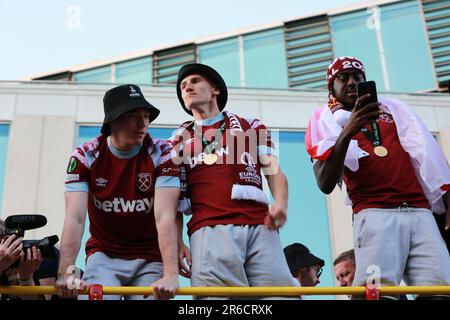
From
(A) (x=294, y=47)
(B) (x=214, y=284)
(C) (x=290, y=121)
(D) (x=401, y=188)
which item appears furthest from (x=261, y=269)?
(A) (x=294, y=47)

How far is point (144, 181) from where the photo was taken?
4.25 m

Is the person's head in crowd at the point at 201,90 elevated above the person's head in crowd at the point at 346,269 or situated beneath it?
elevated above

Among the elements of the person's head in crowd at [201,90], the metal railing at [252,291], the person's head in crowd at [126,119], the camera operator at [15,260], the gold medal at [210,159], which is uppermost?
the person's head in crowd at [201,90]

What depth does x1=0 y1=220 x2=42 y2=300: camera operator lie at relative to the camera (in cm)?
378

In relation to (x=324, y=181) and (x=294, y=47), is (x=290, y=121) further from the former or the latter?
(x=324, y=181)

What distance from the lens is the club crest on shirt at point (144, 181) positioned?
13.9 feet

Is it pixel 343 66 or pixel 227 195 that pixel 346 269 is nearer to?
pixel 343 66

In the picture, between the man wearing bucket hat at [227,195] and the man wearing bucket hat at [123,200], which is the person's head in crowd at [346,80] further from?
the man wearing bucket hat at [123,200]

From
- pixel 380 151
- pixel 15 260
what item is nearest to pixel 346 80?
pixel 380 151

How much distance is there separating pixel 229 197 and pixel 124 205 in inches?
26.3

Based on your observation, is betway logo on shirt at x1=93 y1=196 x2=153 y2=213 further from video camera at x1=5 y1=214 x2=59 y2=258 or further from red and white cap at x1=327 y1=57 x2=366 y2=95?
red and white cap at x1=327 y1=57 x2=366 y2=95

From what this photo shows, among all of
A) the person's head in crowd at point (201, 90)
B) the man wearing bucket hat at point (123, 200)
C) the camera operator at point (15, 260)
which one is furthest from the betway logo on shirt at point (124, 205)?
the person's head in crowd at point (201, 90)

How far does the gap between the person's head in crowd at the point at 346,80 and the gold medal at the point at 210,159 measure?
95 centimetres
